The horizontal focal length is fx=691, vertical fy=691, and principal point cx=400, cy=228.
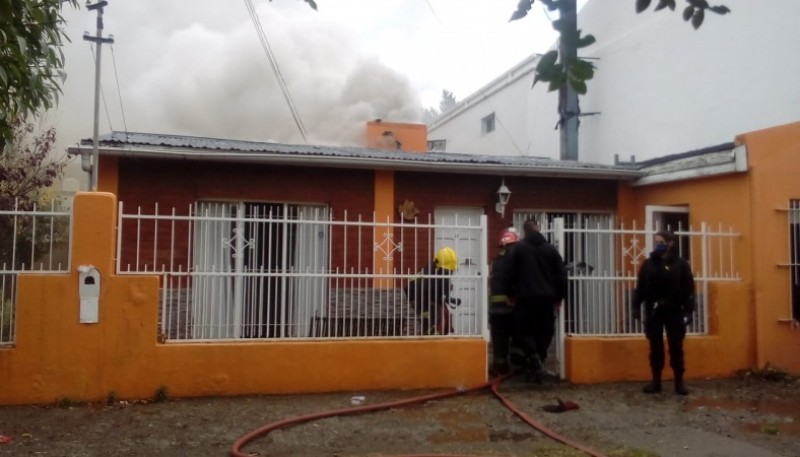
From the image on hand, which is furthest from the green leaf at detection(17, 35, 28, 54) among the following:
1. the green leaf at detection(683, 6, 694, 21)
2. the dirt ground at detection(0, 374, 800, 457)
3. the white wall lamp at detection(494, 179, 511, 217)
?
the white wall lamp at detection(494, 179, 511, 217)

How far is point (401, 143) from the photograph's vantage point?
16.5 meters

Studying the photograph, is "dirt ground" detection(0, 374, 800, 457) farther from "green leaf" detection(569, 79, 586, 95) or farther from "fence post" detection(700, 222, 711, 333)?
"green leaf" detection(569, 79, 586, 95)

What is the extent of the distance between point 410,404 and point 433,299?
118cm

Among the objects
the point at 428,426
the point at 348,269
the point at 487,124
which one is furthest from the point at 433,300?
the point at 487,124

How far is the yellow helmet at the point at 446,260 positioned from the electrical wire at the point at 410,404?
4.16 ft

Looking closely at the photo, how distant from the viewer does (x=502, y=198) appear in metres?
10.3

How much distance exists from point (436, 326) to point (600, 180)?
16.4 ft

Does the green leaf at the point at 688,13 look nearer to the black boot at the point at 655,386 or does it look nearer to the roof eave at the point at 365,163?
the black boot at the point at 655,386

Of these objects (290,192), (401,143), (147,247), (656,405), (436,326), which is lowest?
(656,405)

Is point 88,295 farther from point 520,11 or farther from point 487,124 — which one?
point 487,124

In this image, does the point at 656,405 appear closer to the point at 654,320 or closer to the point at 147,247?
the point at 654,320

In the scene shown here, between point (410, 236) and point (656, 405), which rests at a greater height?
point (410, 236)

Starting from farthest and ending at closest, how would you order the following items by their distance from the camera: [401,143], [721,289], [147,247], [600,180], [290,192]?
1. [401,143]
2. [600,180]
3. [290,192]
4. [147,247]
5. [721,289]

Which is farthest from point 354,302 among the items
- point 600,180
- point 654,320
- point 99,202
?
point 600,180
